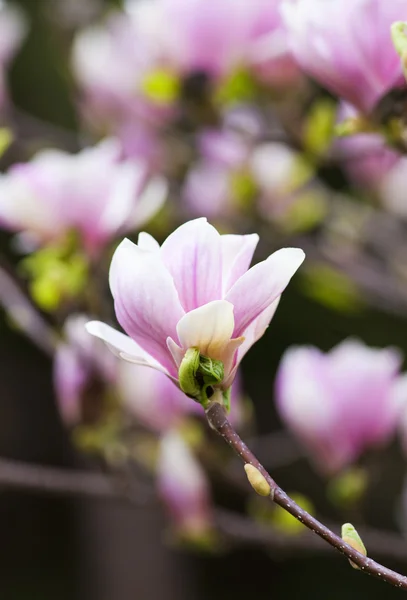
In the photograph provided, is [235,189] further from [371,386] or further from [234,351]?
[234,351]

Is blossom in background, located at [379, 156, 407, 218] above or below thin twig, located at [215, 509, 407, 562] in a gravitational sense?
above

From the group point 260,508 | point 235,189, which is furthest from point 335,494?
point 235,189

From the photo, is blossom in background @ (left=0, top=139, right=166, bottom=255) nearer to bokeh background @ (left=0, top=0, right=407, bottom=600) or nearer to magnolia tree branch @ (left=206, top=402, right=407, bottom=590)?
magnolia tree branch @ (left=206, top=402, right=407, bottom=590)

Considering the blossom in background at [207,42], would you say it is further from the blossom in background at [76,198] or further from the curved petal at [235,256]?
the curved petal at [235,256]

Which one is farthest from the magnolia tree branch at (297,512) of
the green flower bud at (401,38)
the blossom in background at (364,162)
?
the blossom in background at (364,162)

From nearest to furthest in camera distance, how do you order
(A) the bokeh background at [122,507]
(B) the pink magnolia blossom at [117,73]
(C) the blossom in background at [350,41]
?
(C) the blossom in background at [350,41] < (B) the pink magnolia blossom at [117,73] < (A) the bokeh background at [122,507]

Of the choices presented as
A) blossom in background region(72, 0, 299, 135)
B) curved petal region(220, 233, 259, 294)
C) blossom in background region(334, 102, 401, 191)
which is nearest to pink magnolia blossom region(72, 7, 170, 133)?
blossom in background region(72, 0, 299, 135)

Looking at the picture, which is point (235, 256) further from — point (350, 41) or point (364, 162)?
point (364, 162)
